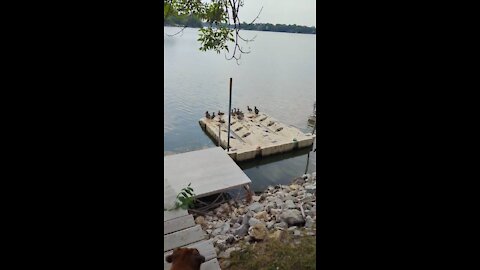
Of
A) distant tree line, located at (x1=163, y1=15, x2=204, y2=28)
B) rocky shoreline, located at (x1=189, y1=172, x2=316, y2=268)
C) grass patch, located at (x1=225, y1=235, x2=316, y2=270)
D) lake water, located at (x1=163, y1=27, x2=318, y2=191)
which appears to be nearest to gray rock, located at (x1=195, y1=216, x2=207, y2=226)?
rocky shoreline, located at (x1=189, y1=172, x2=316, y2=268)

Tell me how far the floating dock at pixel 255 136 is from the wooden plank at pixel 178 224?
581 centimetres

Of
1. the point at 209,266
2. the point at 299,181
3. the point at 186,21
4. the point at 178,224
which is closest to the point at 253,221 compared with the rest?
the point at 178,224

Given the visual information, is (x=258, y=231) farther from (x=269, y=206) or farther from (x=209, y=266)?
(x=209, y=266)

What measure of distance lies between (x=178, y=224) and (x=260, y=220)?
224cm

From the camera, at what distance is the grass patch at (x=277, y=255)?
11.2 feet

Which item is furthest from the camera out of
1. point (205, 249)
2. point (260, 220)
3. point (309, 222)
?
point (260, 220)

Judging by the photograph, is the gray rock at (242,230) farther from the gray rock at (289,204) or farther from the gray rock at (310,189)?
the gray rock at (310,189)

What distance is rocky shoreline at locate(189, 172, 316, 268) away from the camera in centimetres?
426

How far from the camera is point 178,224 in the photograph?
9.55 ft
